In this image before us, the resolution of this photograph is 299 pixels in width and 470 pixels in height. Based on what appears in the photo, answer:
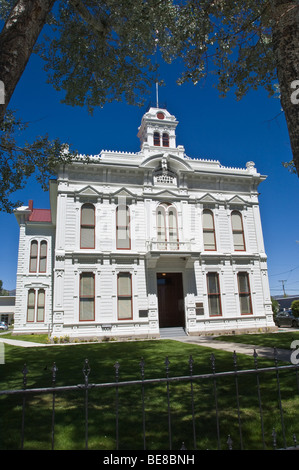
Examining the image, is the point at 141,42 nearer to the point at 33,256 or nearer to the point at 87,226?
the point at 87,226

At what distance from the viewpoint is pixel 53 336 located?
18234 mm

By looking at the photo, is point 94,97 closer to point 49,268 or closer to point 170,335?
point 170,335

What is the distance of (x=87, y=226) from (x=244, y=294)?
11.5 m

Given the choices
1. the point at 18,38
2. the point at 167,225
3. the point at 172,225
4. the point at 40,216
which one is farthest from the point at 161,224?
the point at 18,38

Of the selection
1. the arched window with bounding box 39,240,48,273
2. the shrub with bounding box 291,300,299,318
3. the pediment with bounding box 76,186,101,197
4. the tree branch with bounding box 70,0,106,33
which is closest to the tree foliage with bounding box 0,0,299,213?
the tree branch with bounding box 70,0,106,33

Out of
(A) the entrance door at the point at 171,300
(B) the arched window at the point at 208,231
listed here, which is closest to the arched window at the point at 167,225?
(B) the arched window at the point at 208,231

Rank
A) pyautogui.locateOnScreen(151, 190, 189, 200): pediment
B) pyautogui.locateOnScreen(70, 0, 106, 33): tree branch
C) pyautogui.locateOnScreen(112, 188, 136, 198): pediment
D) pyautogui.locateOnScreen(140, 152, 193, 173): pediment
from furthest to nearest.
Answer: pyautogui.locateOnScreen(151, 190, 189, 200): pediment, pyautogui.locateOnScreen(140, 152, 193, 173): pediment, pyautogui.locateOnScreen(112, 188, 136, 198): pediment, pyautogui.locateOnScreen(70, 0, 106, 33): tree branch

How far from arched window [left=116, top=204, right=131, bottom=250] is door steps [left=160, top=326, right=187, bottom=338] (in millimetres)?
5741

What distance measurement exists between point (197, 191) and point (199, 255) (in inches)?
191

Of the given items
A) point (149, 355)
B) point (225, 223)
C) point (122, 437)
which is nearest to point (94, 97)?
point (149, 355)

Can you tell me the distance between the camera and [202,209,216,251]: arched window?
885 inches

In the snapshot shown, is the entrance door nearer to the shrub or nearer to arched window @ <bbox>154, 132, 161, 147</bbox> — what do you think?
arched window @ <bbox>154, 132, 161, 147</bbox>

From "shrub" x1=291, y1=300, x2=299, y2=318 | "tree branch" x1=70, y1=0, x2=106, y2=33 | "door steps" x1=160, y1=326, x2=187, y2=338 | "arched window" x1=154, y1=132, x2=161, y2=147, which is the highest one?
"arched window" x1=154, y1=132, x2=161, y2=147

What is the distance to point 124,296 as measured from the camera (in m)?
20.2
